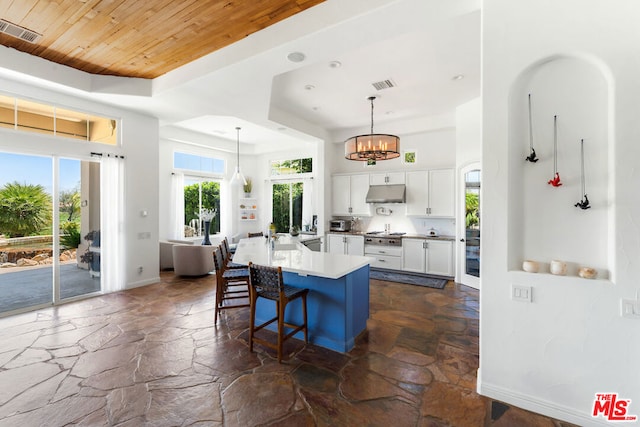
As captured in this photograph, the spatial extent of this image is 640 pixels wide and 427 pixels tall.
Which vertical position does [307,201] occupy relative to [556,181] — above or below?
above

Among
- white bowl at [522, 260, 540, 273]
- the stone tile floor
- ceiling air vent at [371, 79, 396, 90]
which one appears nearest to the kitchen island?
the stone tile floor

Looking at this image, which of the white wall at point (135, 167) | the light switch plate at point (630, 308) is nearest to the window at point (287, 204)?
the white wall at point (135, 167)

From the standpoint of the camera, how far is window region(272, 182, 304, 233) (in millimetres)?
8875

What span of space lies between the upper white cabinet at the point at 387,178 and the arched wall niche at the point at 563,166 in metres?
4.55

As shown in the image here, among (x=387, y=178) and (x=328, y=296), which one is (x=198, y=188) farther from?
(x=328, y=296)

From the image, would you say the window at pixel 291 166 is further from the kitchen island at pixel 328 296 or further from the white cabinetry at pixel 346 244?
the kitchen island at pixel 328 296

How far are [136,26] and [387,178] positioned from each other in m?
5.36

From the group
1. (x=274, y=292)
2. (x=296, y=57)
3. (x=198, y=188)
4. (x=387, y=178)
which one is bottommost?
(x=274, y=292)

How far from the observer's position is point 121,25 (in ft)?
10.1

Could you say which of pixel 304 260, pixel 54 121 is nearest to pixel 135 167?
pixel 54 121

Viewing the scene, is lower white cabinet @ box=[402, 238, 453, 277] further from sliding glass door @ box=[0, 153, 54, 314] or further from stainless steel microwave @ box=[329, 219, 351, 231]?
sliding glass door @ box=[0, 153, 54, 314]

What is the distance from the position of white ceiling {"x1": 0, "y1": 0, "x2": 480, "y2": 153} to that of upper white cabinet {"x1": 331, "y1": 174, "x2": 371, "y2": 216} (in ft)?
4.71

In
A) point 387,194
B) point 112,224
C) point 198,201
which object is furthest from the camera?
point 198,201

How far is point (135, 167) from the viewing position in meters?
5.25
